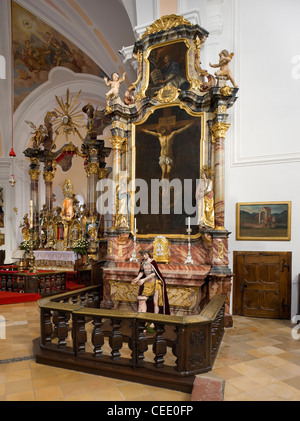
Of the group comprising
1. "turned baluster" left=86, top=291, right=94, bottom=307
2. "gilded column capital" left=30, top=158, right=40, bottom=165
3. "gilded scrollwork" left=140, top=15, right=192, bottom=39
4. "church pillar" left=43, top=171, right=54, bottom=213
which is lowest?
"turned baluster" left=86, top=291, right=94, bottom=307

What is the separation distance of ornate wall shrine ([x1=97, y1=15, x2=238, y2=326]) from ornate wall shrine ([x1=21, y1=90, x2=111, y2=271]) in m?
4.09

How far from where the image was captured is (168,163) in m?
7.53

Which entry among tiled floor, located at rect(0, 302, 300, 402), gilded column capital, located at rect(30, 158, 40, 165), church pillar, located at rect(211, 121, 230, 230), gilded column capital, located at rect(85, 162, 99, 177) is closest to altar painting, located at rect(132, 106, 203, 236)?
church pillar, located at rect(211, 121, 230, 230)

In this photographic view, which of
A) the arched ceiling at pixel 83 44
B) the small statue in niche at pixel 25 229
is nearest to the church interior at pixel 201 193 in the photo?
the arched ceiling at pixel 83 44

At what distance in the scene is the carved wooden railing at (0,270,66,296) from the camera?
8672mm

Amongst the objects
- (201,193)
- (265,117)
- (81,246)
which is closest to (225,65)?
(265,117)

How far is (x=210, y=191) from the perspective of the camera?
6.81 meters

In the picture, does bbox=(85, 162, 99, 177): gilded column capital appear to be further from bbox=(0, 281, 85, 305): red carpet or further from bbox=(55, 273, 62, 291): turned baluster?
bbox=(0, 281, 85, 305): red carpet

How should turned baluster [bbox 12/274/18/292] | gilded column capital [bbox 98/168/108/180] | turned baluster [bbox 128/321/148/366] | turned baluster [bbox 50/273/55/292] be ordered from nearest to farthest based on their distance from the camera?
1. turned baluster [bbox 128/321/148/366]
2. turned baluster [bbox 12/274/18/292]
3. turned baluster [bbox 50/273/55/292]
4. gilded column capital [bbox 98/168/108/180]

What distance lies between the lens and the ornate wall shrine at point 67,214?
12.1 meters

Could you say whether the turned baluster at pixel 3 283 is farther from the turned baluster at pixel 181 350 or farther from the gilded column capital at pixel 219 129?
the gilded column capital at pixel 219 129

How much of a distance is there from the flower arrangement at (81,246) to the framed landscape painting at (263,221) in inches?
262
